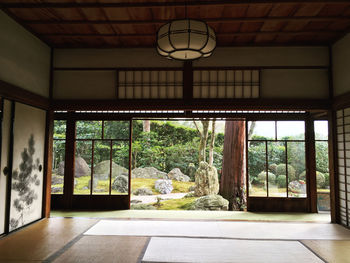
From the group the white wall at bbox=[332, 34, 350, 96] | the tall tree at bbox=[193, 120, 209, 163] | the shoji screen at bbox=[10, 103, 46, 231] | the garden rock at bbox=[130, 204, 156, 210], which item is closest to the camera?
the shoji screen at bbox=[10, 103, 46, 231]

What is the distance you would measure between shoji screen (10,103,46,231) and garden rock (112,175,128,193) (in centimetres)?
140

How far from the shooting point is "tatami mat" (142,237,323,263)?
103 inches

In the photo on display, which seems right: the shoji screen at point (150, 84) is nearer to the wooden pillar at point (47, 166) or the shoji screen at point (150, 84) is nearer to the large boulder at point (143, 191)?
the wooden pillar at point (47, 166)

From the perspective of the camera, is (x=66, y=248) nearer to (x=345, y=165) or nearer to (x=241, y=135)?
(x=345, y=165)

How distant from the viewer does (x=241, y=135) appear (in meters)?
7.25

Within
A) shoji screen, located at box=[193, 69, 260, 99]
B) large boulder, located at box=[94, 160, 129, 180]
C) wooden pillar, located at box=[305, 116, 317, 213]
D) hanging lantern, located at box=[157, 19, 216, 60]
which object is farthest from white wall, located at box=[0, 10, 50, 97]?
wooden pillar, located at box=[305, 116, 317, 213]

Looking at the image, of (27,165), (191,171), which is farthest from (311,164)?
(191,171)

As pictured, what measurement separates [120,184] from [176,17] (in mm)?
3420

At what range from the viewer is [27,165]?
3.85 meters

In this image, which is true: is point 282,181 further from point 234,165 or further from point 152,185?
point 152,185

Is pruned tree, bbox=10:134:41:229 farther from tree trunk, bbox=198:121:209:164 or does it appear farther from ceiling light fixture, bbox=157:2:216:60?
tree trunk, bbox=198:121:209:164

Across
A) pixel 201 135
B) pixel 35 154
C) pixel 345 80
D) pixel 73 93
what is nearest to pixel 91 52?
pixel 73 93

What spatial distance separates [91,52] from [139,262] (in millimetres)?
3616

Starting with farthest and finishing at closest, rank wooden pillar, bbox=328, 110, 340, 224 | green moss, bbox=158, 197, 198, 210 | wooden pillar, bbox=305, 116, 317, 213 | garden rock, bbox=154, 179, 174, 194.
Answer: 1. garden rock, bbox=154, 179, 174, 194
2. green moss, bbox=158, 197, 198, 210
3. wooden pillar, bbox=305, 116, 317, 213
4. wooden pillar, bbox=328, 110, 340, 224
